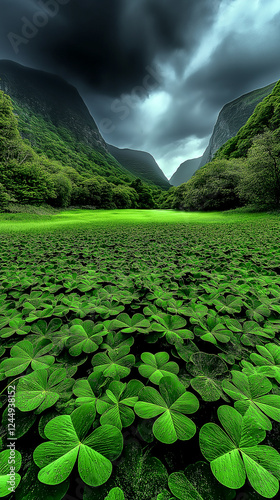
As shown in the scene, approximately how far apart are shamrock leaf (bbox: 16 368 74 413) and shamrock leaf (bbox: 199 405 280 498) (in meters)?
0.53

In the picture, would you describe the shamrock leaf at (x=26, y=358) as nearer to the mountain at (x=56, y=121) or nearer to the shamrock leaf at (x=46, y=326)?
the shamrock leaf at (x=46, y=326)

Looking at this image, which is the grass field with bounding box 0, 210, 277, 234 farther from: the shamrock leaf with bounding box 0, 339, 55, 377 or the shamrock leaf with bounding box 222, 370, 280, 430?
the shamrock leaf with bounding box 222, 370, 280, 430

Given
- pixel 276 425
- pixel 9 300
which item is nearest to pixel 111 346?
pixel 276 425

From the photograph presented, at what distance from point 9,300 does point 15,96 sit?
98517 mm

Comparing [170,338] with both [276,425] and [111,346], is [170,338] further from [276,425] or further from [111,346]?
[276,425]

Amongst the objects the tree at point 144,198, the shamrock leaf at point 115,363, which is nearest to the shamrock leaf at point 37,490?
the shamrock leaf at point 115,363

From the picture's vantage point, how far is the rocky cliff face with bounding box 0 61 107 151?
235 ft

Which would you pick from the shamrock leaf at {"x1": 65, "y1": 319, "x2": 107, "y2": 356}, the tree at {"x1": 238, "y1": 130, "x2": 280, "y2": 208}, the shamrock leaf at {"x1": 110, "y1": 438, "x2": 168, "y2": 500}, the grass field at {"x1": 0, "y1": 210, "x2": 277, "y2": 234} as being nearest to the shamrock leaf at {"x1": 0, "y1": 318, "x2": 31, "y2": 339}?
the shamrock leaf at {"x1": 65, "y1": 319, "x2": 107, "y2": 356}

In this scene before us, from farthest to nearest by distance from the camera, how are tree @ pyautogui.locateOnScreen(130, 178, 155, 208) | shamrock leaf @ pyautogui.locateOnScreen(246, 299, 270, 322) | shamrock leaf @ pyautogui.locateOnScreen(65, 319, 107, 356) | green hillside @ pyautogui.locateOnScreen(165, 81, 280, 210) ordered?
1. tree @ pyautogui.locateOnScreen(130, 178, 155, 208)
2. green hillside @ pyautogui.locateOnScreen(165, 81, 280, 210)
3. shamrock leaf @ pyautogui.locateOnScreen(246, 299, 270, 322)
4. shamrock leaf @ pyautogui.locateOnScreen(65, 319, 107, 356)

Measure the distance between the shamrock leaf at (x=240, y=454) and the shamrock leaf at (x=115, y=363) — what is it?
39 centimetres

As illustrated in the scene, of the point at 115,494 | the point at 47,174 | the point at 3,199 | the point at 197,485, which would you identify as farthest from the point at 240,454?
the point at 47,174

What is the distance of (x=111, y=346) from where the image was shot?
1037 millimetres

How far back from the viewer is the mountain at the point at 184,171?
509ft

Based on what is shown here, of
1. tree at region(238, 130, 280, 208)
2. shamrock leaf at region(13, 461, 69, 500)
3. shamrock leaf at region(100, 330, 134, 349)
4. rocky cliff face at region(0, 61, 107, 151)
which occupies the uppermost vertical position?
rocky cliff face at region(0, 61, 107, 151)
